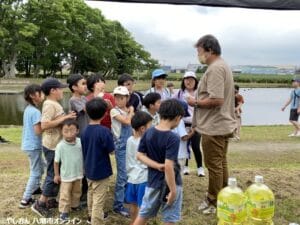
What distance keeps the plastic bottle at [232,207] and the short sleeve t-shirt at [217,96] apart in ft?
3.73

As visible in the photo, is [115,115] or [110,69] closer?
[115,115]

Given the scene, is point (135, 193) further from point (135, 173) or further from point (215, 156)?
point (215, 156)

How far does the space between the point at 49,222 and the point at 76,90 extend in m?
1.41

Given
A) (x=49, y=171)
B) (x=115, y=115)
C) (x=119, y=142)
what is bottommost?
(x=49, y=171)

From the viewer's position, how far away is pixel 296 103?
11.6 metres

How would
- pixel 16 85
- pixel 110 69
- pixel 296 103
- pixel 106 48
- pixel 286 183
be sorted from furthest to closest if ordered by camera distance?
pixel 110 69
pixel 106 48
pixel 16 85
pixel 296 103
pixel 286 183

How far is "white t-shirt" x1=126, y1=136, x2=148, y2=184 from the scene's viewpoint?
12.7 feet

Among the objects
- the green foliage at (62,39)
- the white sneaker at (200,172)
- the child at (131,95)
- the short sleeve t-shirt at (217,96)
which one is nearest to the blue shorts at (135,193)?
the short sleeve t-shirt at (217,96)

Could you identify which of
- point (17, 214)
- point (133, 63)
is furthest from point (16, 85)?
point (17, 214)

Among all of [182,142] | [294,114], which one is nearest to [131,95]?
[182,142]

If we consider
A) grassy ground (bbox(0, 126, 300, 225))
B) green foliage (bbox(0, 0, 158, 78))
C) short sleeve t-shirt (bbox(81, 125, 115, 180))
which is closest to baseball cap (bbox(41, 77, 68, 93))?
short sleeve t-shirt (bbox(81, 125, 115, 180))

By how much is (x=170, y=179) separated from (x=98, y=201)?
1.05 metres

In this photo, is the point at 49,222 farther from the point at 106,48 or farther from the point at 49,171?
the point at 106,48

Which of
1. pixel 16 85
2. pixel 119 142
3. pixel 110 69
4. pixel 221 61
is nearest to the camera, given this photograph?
pixel 221 61
